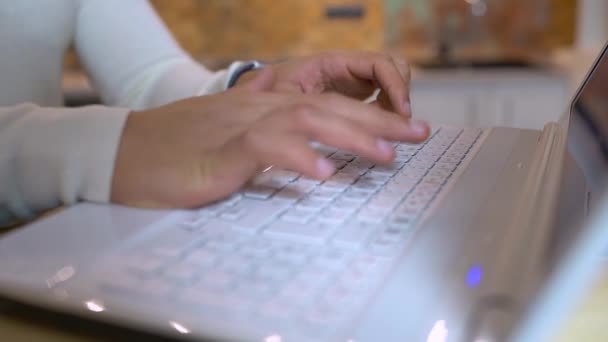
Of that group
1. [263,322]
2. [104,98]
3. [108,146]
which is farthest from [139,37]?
[263,322]

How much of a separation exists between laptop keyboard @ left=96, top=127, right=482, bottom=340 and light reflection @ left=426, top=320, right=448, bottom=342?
4cm

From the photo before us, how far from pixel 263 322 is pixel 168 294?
0.20 feet

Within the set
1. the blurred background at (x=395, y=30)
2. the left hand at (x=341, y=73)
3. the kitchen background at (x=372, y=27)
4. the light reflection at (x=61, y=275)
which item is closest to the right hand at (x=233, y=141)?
the light reflection at (x=61, y=275)

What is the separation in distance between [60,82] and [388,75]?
59 centimetres

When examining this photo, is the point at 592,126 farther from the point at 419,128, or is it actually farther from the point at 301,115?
the point at 301,115

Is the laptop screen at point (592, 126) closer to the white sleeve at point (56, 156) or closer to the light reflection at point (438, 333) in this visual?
the light reflection at point (438, 333)

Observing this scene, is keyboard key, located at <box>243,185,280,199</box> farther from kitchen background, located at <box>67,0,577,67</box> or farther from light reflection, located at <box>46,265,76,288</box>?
kitchen background, located at <box>67,0,577,67</box>

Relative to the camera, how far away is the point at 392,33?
2486mm

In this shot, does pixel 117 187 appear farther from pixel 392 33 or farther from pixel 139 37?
pixel 392 33

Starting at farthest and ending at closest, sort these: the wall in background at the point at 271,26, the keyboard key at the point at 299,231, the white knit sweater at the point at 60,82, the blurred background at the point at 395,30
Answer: the wall in background at the point at 271,26 → the blurred background at the point at 395,30 → the white knit sweater at the point at 60,82 → the keyboard key at the point at 299,231

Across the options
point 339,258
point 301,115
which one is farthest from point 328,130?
point 339,258

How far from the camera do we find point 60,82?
3.19ft

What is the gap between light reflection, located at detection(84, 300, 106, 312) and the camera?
310mm

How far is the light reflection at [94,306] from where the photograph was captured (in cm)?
31
